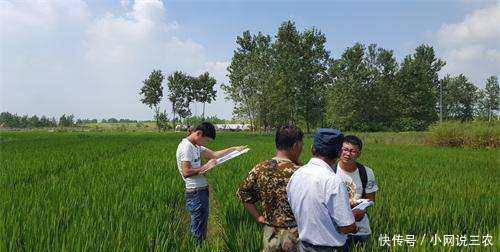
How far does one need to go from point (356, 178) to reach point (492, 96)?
87.8m

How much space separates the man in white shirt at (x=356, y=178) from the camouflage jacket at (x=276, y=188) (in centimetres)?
67

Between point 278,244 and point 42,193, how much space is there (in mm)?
4471

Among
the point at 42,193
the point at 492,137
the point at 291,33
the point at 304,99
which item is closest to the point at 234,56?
the point at 291,33

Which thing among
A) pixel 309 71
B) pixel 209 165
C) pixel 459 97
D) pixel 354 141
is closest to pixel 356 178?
pixel 354 141

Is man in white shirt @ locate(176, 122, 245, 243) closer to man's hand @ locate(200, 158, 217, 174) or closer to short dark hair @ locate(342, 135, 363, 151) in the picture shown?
man's hand @ locate(200, 158, 217, 174)

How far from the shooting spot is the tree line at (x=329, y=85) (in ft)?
150

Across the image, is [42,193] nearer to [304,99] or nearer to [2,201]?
[2,201]

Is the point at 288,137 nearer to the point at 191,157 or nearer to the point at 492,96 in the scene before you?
the point at 191,157

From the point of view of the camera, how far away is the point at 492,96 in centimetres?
7819

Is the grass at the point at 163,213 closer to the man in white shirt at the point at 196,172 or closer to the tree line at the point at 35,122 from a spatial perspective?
the man in white shirt at the point at 196,172

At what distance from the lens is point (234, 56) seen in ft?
186

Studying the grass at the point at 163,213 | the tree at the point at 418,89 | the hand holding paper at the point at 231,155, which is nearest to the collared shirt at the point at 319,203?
the grass at the point at 163,213

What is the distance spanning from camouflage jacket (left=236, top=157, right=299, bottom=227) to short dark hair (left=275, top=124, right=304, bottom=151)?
0.11 metres

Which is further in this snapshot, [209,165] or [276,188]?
[209,165]
